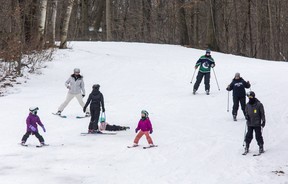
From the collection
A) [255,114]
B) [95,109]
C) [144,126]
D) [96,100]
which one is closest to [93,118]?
[95,109]

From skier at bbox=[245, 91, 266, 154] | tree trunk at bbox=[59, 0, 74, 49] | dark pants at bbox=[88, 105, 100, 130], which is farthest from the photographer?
tree trunk at bbox=[59, 0, 74, 49]

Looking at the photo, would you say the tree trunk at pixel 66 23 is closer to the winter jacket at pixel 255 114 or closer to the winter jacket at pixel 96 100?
the winter jacket at pixel 96 100

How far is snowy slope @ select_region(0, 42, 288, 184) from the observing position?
31.1 ft

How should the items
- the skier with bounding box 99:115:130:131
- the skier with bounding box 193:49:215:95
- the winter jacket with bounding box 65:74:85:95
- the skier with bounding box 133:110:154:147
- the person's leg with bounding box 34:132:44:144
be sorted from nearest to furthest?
the person's leg with bounding box 34:132:44:144 → the skier with bounding box 133:110:154:147 → the skier with bounding box 99:115:130:131 → the winter jacket with bounding box 65:74:85:95 → the skier with bounding box 193:49:215:95

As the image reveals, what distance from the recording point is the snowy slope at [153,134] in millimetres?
9484

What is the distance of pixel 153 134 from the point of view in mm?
13180

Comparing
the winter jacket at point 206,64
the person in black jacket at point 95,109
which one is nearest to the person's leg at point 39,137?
the person in black jacket at point 95,109

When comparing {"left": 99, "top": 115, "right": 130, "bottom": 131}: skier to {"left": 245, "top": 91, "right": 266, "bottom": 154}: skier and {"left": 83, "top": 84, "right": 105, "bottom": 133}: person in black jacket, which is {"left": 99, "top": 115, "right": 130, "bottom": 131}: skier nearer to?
{"left": 83, "top": 84, "right": 105, "bottom": 133}: person in black jacket

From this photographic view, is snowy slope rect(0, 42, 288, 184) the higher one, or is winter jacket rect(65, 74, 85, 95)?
winter jacket rect(65, 74, 85, 95)

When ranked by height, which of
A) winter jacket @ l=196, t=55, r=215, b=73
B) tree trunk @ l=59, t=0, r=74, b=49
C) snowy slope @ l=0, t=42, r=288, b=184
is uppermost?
tree trunk @ l=59, t=0, r=74, b=49

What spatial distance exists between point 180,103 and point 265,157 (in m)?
6.96

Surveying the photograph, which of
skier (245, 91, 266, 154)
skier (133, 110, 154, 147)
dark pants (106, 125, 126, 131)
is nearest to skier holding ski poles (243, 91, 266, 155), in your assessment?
skier (245, 91, 266, 154)

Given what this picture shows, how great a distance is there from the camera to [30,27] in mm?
24766

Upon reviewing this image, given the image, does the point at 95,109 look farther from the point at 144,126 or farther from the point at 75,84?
the point at 75,84
